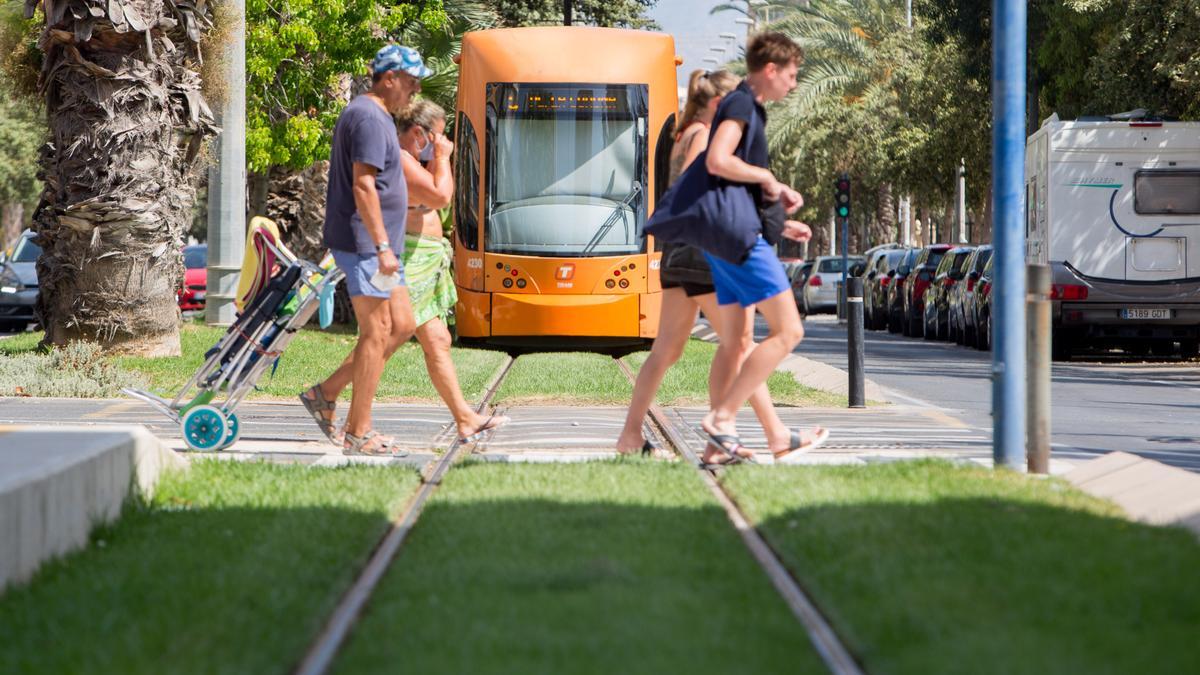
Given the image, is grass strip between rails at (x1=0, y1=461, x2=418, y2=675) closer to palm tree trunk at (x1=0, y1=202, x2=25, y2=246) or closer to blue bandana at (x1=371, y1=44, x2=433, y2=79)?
blue bandana at (x1=371, y1=44, x2=433, y2=79)

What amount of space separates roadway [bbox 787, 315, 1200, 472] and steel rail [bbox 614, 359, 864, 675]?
3.04 meters

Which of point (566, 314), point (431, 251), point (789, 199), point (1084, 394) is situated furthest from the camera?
point (566, 314)

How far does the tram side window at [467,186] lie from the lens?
1769cm

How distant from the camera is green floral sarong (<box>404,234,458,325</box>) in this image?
9648mm

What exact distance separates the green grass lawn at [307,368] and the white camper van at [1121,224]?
25.2 ft

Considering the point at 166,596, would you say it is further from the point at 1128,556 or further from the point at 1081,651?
the point at 1128,556

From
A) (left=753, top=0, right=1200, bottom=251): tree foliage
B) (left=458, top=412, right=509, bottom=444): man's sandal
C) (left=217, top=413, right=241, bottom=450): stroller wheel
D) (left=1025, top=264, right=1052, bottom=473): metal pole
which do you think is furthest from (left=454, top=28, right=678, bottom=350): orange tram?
(left=753, top=0, right=1200, bottom=251): tree foliage

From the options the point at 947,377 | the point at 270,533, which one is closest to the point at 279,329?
the point at 270,533

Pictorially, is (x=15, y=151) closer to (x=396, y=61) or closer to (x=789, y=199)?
(x=396, y=61)

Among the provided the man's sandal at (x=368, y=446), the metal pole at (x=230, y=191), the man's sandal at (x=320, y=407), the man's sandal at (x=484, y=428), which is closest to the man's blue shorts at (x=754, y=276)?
the man's sandal at (x=484, y=428)

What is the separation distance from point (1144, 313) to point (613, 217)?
9512 millimetres

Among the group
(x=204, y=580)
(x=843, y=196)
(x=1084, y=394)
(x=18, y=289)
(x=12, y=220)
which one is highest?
(x=12, y=220)

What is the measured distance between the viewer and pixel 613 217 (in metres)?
17.5

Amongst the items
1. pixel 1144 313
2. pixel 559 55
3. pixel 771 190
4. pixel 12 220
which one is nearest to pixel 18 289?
pixel 559 55
